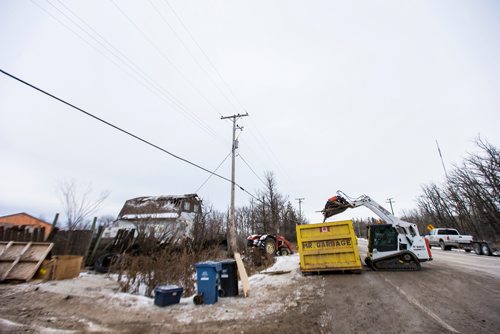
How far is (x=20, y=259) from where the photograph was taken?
23.7 feet

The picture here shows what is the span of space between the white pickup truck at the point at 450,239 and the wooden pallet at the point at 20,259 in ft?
85.8

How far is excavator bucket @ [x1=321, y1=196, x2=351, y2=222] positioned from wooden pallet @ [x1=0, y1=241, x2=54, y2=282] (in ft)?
36.0

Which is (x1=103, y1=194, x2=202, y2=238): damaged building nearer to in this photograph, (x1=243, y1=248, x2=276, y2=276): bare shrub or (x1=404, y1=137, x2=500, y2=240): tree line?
(x1=243, y1=248, x2=276, y2=276): bare shrub

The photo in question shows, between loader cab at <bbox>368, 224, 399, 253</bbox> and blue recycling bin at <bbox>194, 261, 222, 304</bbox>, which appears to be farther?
loader cab at <bbox>368, 224, 399, 253</bbox>

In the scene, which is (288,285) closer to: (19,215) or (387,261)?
(387,261)

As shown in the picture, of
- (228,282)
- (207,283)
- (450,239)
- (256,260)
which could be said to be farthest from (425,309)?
(450,239)

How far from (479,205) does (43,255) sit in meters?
42.3

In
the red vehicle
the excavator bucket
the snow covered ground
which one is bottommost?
the snow covered ground

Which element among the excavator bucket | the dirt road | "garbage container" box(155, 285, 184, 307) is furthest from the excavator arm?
"garbage container" box(155, 285, 184, 307)

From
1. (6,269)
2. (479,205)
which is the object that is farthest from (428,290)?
(479,205)

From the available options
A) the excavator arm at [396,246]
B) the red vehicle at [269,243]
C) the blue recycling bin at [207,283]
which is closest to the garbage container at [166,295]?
the blue recycling bin at [207,283]

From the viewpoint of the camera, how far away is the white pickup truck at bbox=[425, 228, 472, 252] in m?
20.3

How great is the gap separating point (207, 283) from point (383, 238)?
8.22m

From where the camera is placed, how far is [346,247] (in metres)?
8.96
